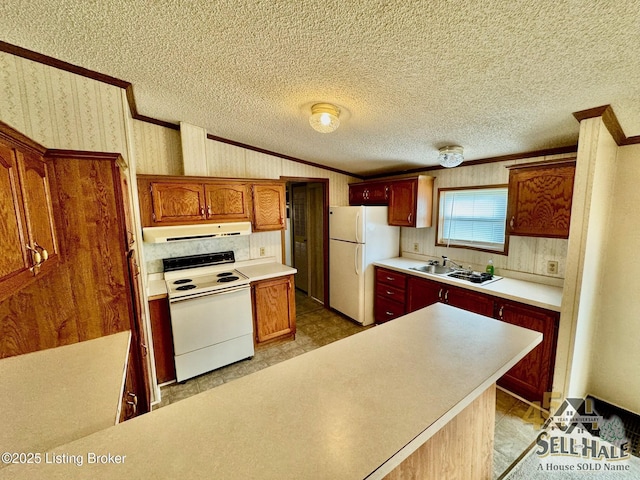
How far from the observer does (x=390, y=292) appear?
340 centimetres

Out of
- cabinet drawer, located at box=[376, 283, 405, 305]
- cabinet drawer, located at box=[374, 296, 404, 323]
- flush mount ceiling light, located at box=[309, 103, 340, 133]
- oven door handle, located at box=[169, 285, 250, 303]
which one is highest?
flush mount ceiling light, located at box=[309, 103, 340, 133]

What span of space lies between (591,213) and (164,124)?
3667 mm

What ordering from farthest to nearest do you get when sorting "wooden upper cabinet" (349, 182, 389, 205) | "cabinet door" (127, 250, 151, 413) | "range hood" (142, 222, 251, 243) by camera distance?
"wooden upper cabinet" (349, 182, 389, 205)
"range hood" (142, 222, 251, 243)
"cabinet door" (127, 250, 151, 413)

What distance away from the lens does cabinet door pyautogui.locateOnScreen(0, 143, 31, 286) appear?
3.06ft

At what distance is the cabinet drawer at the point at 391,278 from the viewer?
10.6 ft

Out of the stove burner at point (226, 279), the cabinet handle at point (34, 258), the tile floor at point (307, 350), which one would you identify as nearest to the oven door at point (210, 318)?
the stove burner at point (226, 279)

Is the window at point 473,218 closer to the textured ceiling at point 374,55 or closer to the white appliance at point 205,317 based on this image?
the textured ceiling at point 374,55

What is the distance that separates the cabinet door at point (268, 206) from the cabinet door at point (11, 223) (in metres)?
2.08

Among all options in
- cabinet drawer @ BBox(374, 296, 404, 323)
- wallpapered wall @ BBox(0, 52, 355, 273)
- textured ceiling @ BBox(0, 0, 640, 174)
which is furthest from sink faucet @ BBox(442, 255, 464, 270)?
wallpapered wall @ BBox(0, 52, 355, 273)

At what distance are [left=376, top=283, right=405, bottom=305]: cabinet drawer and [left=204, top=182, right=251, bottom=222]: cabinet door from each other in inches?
74.4

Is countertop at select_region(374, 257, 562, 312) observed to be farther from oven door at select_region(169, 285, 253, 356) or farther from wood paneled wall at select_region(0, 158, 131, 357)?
wood paneled wall at select_region(0, 158, 131, 357)

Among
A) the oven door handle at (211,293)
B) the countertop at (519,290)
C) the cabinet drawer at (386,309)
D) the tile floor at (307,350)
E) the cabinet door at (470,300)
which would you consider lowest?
the tile floor at (307,350)

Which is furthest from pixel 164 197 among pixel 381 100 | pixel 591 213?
pixel 591 213

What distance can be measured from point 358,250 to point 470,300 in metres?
1.39
